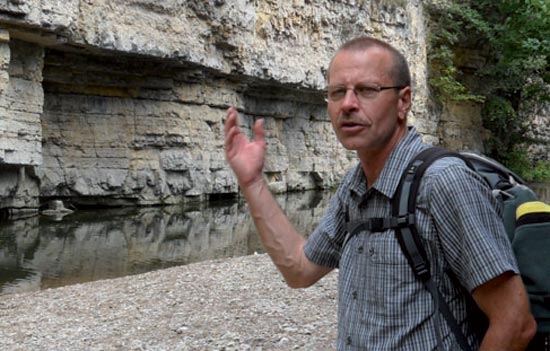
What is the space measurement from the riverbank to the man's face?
11.4 ft

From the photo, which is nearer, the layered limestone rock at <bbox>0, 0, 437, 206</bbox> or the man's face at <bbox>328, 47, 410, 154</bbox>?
the man's face at <bbox>328, 47, 410, 154</bbox>

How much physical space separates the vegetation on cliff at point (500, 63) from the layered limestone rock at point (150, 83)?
6.82 metres

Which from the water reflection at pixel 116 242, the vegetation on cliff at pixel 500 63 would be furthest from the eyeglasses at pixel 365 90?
the vegetation on cliff at pixel 500 63

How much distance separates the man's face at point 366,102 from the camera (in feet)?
5.95

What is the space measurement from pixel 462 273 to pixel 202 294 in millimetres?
5354

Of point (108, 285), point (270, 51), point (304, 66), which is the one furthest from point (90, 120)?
point (108, 285)

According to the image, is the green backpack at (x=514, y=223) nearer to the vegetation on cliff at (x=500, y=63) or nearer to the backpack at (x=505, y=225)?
the backpack at (x=505, y=225)

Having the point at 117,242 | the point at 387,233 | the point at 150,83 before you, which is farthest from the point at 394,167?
the point at 150,83

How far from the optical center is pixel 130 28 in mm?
14859

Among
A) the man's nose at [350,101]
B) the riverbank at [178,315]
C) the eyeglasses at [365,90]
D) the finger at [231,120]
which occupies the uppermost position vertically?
the eyeglasses at [365,90]

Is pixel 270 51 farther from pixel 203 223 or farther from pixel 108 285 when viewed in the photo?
pixel 108 285

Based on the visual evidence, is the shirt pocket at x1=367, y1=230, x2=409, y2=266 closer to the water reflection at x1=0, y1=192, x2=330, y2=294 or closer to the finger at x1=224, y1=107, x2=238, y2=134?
the finger at x1=224, y1=107, x2=238, y2=134

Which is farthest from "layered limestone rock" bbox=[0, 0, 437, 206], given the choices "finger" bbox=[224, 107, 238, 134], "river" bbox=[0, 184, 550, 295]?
"finger" bbox=[224, 107, 238, 134]

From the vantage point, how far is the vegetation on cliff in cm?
2505
